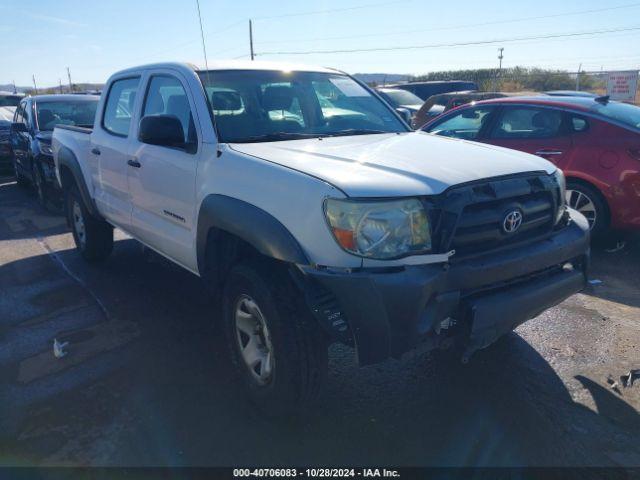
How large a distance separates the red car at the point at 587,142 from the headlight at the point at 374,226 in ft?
12.3

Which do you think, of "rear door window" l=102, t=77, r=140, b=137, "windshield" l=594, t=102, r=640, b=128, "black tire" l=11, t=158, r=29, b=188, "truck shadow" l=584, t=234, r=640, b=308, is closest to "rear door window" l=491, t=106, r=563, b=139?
"windshield" l=594, t=102, r=640, b=128

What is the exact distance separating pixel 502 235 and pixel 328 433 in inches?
54.6

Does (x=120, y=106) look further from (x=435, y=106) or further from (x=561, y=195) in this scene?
(x=435, y=106)

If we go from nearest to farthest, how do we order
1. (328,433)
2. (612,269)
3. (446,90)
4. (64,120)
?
(328,433) → (612,269) → (64,120) → (446,90)

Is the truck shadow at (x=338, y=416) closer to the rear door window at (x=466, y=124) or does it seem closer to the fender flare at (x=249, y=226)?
the fender flare at (x=249, y=226)

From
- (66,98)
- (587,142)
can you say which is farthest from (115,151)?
(66,98)

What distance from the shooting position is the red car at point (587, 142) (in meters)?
5.09

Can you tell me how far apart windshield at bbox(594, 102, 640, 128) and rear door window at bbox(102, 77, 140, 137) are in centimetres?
466

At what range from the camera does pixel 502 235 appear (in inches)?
104

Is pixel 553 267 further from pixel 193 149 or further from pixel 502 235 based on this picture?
pixel 193 149

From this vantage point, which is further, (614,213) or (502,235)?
(614,213)

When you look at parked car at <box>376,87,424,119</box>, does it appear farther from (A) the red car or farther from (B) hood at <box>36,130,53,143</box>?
(B) hood at <box>36,130,53,143</box>

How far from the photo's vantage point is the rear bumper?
2258mm

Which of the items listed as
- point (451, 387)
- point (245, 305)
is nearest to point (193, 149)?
point (245, 305)
